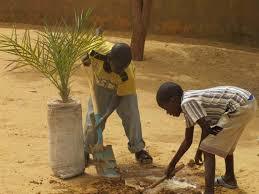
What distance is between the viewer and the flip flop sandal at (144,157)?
212 inches

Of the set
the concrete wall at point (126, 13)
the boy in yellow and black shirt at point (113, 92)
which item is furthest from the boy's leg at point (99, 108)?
the concrete wall at point (126, 13)

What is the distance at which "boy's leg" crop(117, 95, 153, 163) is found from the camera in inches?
205

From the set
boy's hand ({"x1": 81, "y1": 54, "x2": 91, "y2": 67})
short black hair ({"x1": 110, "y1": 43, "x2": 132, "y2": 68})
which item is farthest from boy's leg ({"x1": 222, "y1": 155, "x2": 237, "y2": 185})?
boy's hand ({"x1": 81, "y1": 54, "x2": 91, "y2": 67})

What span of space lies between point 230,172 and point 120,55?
1365 mm

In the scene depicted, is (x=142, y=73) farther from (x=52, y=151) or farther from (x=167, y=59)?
(x=52, y=151)

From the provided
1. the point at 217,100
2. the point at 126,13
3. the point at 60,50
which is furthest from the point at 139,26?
the point at 217,100

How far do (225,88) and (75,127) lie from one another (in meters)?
1.35

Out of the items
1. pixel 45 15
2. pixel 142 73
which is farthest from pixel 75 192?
pixel 45 15

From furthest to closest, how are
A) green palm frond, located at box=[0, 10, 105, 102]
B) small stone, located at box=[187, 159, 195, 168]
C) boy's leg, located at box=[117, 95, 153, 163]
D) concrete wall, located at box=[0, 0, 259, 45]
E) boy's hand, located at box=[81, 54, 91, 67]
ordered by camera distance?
concrete wall, located at box=[0, 0, 259, 45]
small stone, located at box=[187, 159, 195, 168]
boy's leg, located at box=[117, 95, 153, 163]
boy's hand, located at box=[81, 54, 91, 67]
green palm frond, located at box=[0, 10, 105, 102]

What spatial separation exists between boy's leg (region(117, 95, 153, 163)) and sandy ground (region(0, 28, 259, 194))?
159 millimetres

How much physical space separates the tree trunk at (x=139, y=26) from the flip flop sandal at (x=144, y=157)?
4963 mm

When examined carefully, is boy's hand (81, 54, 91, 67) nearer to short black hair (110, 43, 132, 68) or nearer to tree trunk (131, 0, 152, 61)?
short black hair (110, 43, 132, 68)

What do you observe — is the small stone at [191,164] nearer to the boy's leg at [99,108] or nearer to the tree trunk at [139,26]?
the boy's leg at [99,108]

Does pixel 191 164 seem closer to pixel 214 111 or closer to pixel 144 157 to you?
pixel 144 157
